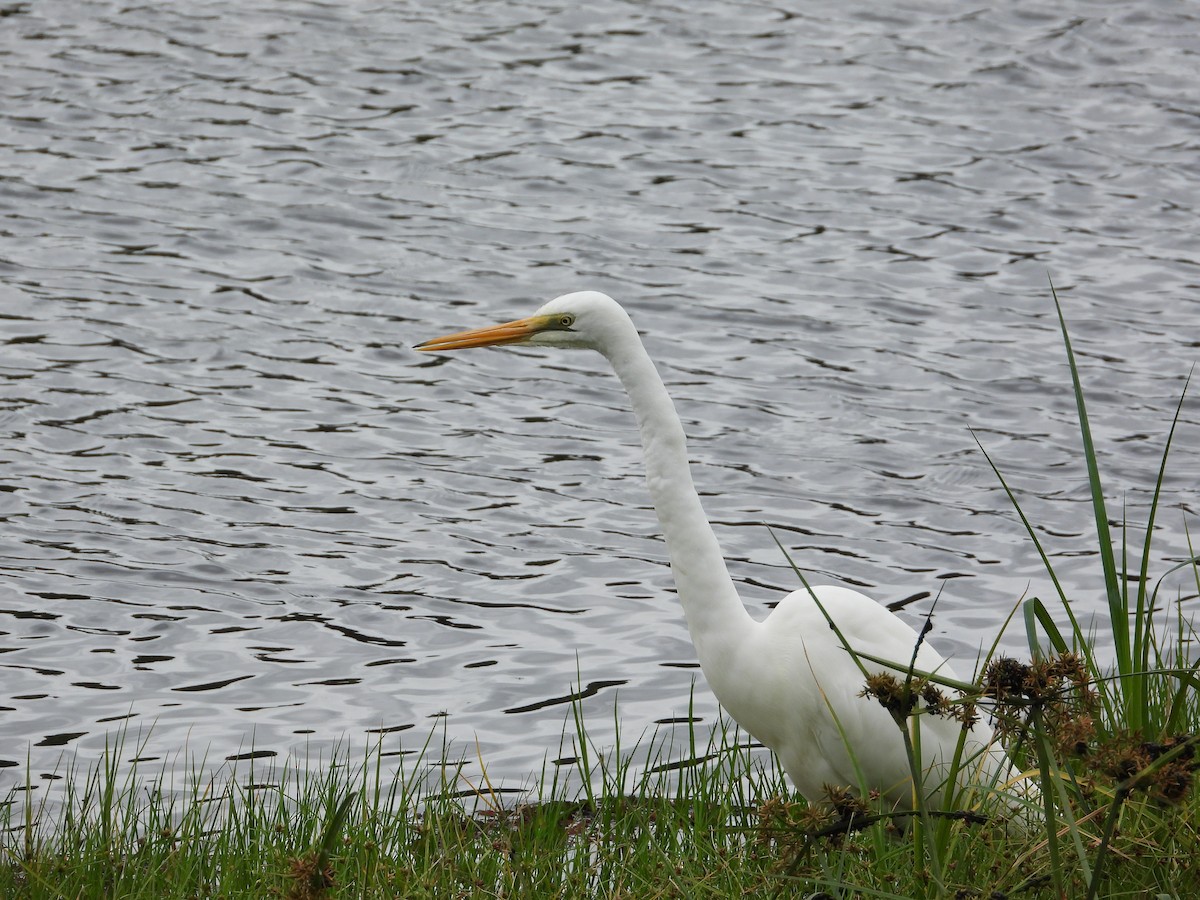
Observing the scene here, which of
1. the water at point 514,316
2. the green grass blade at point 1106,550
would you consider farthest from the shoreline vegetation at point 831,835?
the water at point 514,316

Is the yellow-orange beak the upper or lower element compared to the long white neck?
upper

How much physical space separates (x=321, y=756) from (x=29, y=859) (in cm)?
169

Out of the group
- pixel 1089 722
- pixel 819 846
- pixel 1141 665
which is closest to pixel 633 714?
pixel 1141 665

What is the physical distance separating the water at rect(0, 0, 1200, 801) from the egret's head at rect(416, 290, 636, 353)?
4.01ft

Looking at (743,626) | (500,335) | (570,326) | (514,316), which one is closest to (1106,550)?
(743,626)

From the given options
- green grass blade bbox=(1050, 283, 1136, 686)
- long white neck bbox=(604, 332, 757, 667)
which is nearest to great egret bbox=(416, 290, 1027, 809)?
long white neck bbox=(604, 332, 757, 667)

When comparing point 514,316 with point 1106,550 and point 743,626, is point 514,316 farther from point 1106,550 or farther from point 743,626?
point 1106,550

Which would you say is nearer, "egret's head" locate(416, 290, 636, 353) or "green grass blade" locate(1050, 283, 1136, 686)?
"green grass blade" locate(1050, 283, 1136, 686)

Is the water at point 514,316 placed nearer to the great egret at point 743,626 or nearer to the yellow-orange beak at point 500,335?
the great egret at point 743,626

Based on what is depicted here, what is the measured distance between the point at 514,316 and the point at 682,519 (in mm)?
5069

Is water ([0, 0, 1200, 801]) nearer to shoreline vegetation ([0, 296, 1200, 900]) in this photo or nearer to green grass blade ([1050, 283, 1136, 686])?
shoreline vegetation ([0, 296, 1200, 900])

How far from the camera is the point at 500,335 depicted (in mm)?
4113

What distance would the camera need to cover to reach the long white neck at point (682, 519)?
3873mm

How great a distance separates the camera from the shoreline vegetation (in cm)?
237
